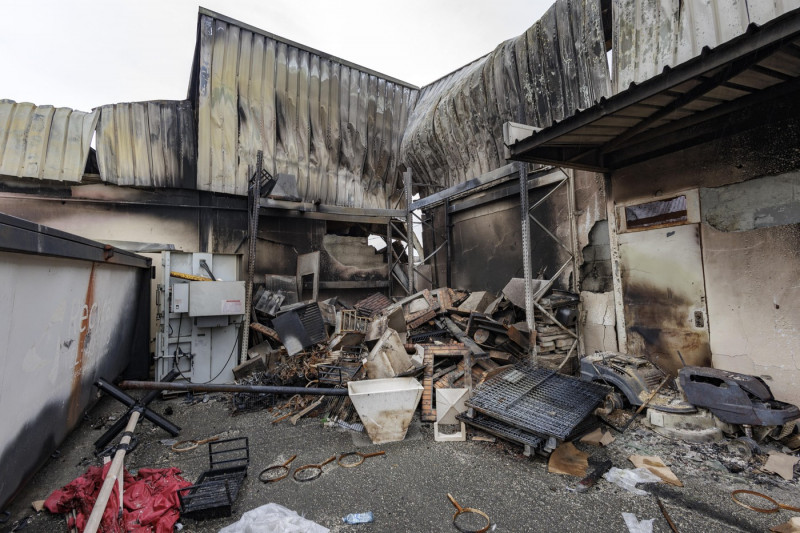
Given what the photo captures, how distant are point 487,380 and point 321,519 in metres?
2.77

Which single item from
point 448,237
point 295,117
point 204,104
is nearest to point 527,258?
point 448,237

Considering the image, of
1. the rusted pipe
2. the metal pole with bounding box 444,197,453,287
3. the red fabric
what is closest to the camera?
the red fabric

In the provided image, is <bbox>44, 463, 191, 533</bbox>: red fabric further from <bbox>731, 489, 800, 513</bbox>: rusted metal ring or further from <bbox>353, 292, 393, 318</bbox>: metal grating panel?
<bbox>353, 292, 393, 318</bbox>: metal grating panel

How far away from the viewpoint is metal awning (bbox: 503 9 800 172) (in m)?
2.94

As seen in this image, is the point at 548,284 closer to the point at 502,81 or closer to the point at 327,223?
the point at 502,81

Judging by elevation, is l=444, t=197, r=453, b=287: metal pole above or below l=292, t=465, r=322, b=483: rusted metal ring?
above

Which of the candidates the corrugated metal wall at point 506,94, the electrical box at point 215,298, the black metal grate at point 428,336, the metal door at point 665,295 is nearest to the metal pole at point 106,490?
the electrical box at point 215,298

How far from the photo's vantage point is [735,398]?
3648mm

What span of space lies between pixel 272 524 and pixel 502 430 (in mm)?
2508

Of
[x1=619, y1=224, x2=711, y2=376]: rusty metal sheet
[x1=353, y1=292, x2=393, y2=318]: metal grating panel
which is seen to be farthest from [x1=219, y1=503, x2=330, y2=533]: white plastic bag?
[x1=353, y1=292, x2=393, y2=318]: metal grating panel

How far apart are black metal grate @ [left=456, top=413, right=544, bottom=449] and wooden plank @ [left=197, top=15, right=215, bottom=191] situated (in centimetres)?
785

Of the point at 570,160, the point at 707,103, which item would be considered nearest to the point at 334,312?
the point at 570,160

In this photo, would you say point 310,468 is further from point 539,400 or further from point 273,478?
point 539,400

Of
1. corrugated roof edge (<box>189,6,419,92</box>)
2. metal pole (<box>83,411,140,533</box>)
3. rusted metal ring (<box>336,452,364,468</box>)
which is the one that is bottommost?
rusted metal ring (<box>336,452,364,468</box>)
